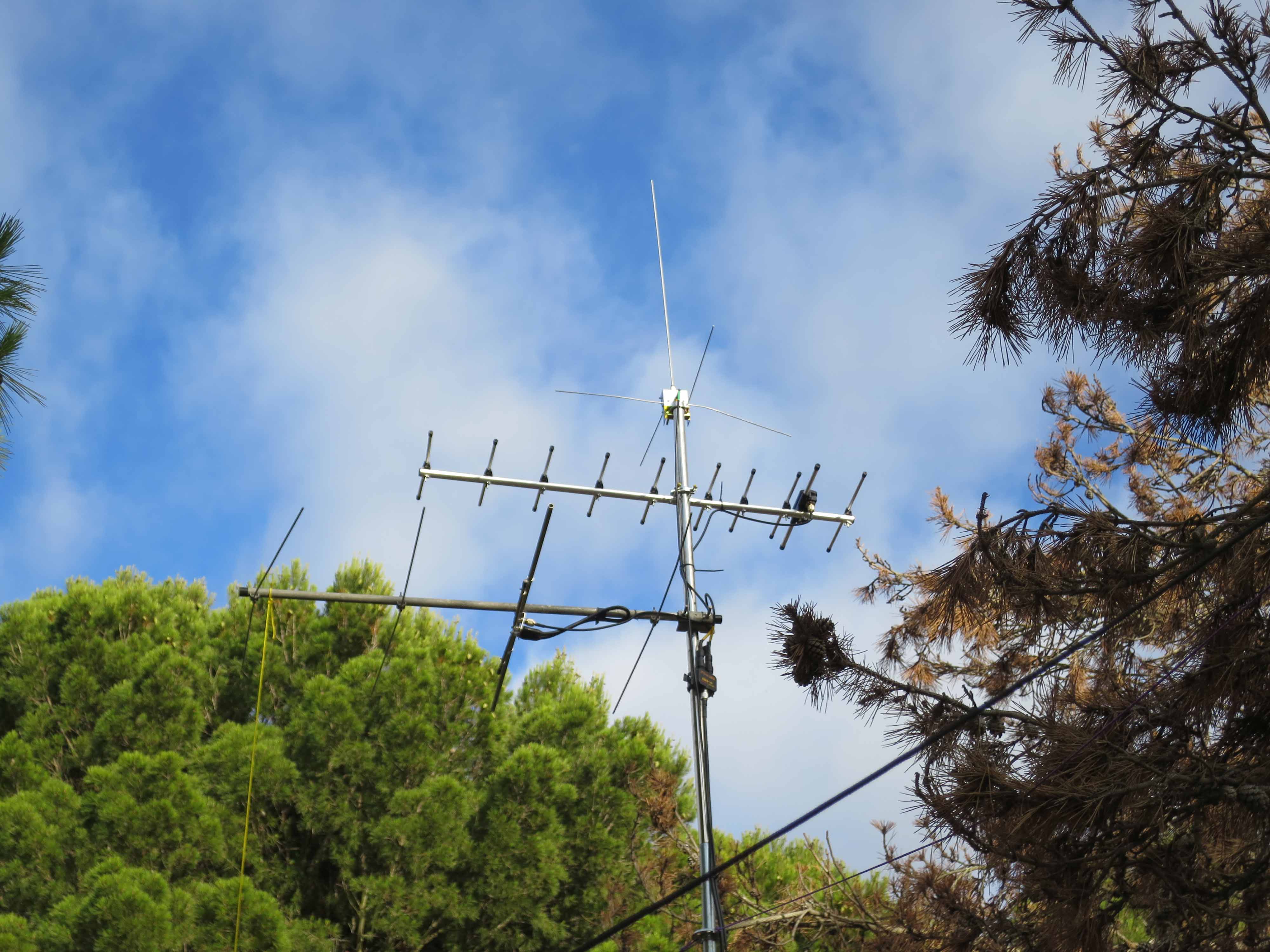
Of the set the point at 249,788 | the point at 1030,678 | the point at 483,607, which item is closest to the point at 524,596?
the point at 483,607

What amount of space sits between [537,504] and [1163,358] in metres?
4.25

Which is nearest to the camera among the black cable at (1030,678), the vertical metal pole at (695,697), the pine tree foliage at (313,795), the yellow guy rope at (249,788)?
the black cable at (1030,678)

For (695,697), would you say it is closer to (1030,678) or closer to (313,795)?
(1030,678)

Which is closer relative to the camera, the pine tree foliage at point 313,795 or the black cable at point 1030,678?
the black cable at point 1030,678

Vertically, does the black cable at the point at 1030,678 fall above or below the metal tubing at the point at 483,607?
below

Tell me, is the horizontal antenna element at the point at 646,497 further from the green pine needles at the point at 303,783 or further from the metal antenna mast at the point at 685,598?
the green pine needles at the point at 303,783

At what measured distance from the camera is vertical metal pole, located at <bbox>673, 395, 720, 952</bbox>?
16.7ft

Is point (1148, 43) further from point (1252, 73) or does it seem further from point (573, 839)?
point (573, 839)

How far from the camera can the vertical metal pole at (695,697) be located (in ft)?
16.7

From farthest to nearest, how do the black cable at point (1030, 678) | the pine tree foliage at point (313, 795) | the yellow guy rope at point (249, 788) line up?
1. the pine tree foliage at point (313, 795)
2. the yellow guy rope at point (249, 788)
3. the black cable at point (1030, 678)

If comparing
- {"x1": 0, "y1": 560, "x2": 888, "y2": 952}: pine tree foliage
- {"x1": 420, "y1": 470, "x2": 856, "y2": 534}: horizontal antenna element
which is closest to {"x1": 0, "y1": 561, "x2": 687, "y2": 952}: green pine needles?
{"x1": 0, "y1": 560, "x2": 888, "y2": 952}: pine tree foliage

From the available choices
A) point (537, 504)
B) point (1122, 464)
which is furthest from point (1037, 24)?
point (1122, 464)

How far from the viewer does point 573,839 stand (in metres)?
12.9

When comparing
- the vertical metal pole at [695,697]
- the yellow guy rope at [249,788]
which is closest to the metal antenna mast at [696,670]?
the vertical metal pole at [695,697]
